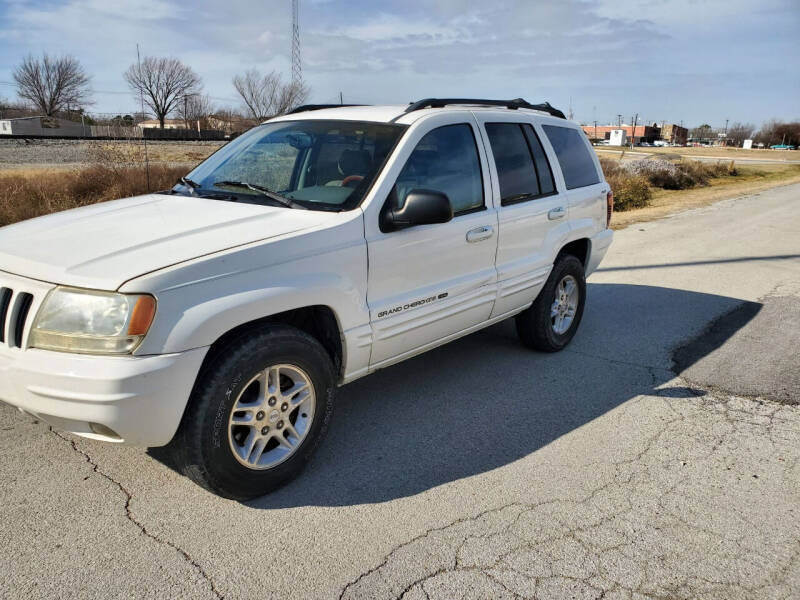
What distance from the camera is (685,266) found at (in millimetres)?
9078

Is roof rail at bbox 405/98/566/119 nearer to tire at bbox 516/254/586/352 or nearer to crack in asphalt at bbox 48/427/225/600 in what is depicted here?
tire at bbox 516/254/586/352

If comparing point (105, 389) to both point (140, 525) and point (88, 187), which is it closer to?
point (140, 525)

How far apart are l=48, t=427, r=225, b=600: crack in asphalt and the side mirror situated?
1.88 metres

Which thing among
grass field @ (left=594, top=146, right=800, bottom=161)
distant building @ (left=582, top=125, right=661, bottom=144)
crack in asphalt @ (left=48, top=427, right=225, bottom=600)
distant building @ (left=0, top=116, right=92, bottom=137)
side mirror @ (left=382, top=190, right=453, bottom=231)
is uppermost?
distant building @ (left=582, top=125, right=661, bottom=144)

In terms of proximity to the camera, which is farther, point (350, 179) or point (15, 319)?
point (350, 179)

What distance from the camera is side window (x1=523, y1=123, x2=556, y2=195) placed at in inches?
194

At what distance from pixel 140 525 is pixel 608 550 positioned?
2.12 m

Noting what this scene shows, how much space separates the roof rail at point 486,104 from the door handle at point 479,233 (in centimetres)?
87

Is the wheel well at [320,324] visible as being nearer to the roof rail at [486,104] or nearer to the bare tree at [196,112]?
the roof rail at [486,104]

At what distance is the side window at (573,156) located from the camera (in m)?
5.26

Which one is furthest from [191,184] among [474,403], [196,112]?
[196,112]

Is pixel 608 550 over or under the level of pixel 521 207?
under

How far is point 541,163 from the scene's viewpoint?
4.99 metres

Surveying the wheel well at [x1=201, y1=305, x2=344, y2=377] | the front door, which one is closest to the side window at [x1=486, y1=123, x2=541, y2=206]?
the front door
